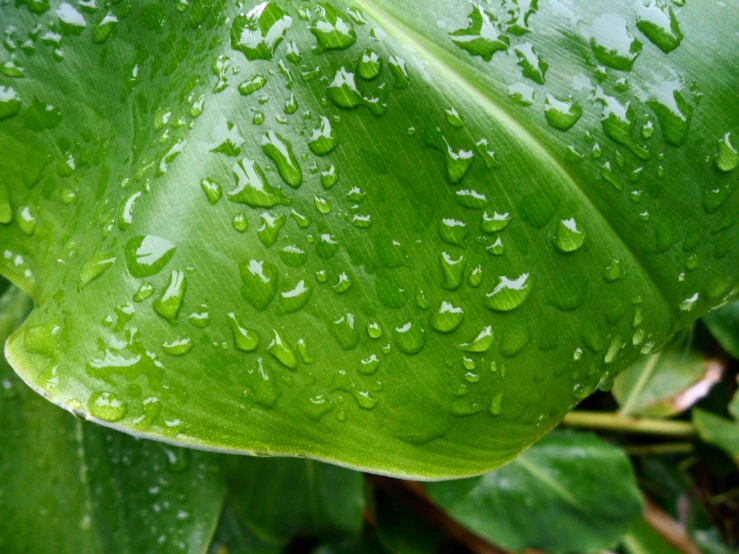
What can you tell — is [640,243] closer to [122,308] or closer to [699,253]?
[699,253]

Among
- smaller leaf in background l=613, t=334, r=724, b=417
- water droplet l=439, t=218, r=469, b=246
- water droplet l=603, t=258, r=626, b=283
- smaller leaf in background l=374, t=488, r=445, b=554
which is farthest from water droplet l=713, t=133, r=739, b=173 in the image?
smaller leaf in background l=374, t=488, r=445, b=554

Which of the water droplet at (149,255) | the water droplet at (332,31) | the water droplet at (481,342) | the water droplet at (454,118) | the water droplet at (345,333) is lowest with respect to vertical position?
the water droplet at (149,255)

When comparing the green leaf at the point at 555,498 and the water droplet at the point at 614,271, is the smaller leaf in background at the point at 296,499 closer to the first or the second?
the green leaf at the point at 555,498

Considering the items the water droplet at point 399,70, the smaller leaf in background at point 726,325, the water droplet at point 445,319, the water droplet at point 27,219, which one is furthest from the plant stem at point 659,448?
the water droplet at point 27,219

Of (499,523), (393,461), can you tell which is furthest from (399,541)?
(393,461)

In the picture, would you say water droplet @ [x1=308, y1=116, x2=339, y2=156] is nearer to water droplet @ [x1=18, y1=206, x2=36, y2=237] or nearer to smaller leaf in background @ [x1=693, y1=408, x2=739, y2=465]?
water droplet @ [x1=18, y1=206, x2=36, y2=237]

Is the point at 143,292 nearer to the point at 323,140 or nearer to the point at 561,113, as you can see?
the point at 323,140
